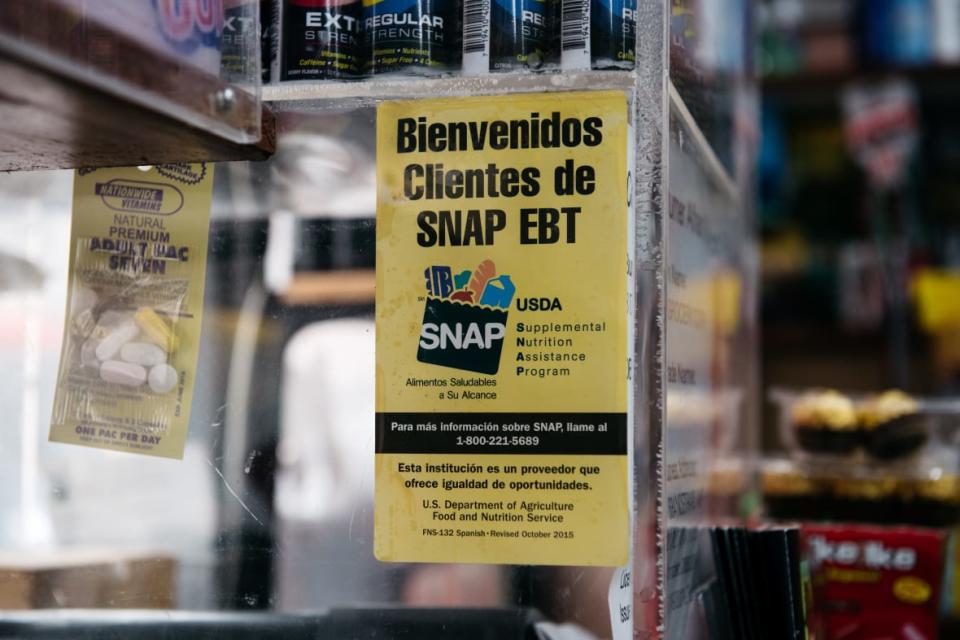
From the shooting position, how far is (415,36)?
93cm

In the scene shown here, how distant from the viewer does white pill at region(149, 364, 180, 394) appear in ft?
3.19

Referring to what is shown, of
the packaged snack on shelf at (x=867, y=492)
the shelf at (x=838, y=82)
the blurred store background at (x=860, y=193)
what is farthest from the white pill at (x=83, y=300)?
the shelf at (x=838, y=82)

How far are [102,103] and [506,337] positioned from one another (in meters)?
0.36

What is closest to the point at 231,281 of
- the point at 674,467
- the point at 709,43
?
the point at 674,467

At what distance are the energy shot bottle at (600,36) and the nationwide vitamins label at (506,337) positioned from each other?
31 mm

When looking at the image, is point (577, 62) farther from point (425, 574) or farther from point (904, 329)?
point (904, 329)

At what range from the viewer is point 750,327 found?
1.82 metres

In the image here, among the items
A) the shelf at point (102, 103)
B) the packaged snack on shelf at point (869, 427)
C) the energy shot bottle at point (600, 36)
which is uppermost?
the energy shot bottle at point (600, 36)

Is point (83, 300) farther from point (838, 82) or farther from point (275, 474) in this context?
point (838, 82)

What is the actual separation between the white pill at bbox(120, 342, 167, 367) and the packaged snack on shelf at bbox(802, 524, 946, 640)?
29.6 inches

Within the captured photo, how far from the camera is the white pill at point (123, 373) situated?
0.98 metres

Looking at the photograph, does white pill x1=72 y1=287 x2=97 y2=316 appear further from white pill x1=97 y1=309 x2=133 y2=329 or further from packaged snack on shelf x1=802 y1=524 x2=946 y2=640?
packaged snack on shelf x1=802 y1=524 x2=946 y2=640

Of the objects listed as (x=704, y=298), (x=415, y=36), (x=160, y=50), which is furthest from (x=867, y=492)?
(x=160, y=50)

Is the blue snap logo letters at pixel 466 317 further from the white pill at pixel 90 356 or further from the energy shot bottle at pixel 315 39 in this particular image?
the white pill at pixel 90 356
